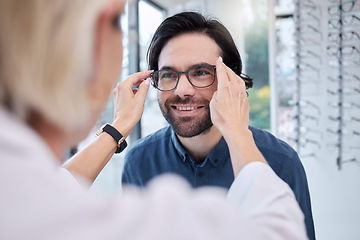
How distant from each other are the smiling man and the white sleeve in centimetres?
75

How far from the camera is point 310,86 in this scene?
12.6ft

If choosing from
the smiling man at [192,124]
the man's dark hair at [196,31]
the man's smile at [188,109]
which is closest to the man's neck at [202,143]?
the smiling man at [192,124]

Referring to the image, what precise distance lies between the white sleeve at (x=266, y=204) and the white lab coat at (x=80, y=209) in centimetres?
11

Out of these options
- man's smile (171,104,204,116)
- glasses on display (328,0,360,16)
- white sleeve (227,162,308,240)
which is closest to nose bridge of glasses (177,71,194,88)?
man's smile (171,104,204,116)

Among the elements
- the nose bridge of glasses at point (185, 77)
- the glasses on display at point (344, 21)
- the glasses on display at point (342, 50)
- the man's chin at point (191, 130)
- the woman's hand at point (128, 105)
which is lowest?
the man's chin at point (191, 130)

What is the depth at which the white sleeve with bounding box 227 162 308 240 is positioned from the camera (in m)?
0.55

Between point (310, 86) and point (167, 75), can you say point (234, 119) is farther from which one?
point (310, 86)

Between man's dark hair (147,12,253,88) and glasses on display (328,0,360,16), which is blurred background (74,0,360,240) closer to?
glasses on display (328,0,360,16)

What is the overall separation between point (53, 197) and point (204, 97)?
1142 mm

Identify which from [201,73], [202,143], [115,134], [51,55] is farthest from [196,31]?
[51,55]

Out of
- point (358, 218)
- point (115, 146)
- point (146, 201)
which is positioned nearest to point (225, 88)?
point (115, 146)

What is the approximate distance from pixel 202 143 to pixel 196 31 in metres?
0.53

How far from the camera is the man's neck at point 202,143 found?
1519 mm

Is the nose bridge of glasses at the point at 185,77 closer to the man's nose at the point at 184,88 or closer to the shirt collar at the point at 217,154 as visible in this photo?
the man's nose at the point at 184,88
